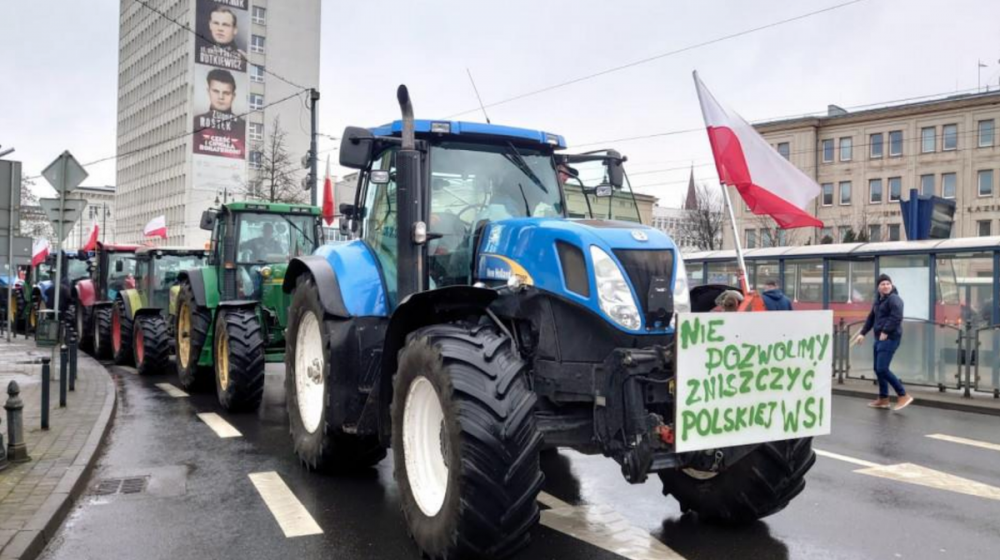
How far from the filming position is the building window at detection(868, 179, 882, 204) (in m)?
63.8

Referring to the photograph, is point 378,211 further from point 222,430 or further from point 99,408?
point 99,408

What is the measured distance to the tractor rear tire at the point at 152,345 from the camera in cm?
1305

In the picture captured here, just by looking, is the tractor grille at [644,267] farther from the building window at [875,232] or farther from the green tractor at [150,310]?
the building window at [875,232]

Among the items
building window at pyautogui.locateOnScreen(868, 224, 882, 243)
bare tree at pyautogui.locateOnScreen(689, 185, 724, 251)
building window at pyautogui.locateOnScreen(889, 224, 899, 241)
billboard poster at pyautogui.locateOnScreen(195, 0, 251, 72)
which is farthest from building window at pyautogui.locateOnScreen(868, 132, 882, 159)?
billboard poster at pyautogui.locateOnScreen(195, 0, 251, 72)

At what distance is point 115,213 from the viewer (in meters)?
113

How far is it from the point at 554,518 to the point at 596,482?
1084 mm

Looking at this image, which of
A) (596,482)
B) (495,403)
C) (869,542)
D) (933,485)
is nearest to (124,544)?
(495,403)

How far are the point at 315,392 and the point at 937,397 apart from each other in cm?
1001

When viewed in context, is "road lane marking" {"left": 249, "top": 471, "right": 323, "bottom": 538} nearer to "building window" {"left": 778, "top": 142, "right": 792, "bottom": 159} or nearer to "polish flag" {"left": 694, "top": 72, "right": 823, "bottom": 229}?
"polish flag" {"left": 694, "top": 72, "right": 823, "bottom": 229}

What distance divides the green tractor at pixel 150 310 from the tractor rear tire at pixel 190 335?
1.14 meters

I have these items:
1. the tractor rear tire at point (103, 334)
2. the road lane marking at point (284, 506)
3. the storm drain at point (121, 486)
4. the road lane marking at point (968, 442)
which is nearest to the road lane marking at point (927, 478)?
the road lane marking at point (968, 442)

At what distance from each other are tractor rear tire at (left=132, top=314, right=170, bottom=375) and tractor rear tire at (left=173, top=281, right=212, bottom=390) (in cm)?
104

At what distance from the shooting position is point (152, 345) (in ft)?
42.8

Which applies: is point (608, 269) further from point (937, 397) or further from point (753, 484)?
point (937, 397)
